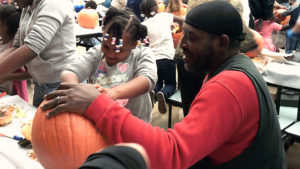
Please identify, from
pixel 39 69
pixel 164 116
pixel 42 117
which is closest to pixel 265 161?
pixel 42 117

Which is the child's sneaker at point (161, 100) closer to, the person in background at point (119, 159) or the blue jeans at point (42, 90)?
the blue jeans at point (42, 90)

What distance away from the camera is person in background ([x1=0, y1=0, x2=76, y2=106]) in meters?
1.82

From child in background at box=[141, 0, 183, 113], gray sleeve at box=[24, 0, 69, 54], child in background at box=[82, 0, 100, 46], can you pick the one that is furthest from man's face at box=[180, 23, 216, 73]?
child in background at box=[82, 0, 100, 46]

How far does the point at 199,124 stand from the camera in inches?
36.3

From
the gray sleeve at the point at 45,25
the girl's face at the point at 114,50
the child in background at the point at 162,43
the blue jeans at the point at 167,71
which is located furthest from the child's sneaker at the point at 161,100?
the girl's face at the point at 114,50

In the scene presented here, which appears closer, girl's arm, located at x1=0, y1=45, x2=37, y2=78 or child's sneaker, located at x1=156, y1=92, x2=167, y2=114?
girl's arm, located at x1=0, y1=45, x2=37, y2=78

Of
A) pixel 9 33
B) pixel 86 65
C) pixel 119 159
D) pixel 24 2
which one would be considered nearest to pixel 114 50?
pixel 86 65

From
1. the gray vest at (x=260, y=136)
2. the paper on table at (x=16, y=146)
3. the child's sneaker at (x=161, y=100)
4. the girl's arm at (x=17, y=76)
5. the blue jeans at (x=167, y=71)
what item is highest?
the gray vest at (x=260, y=136)

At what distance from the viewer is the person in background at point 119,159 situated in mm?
503

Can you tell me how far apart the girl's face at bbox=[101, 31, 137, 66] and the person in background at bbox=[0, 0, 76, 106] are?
514mm

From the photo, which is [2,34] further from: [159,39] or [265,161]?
[265,161]

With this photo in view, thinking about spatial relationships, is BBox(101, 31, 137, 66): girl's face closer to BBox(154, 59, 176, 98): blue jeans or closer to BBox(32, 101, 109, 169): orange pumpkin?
BBox(32, 101, 109, 169): orange pumpkin

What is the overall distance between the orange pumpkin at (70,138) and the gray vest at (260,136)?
40 centimetres

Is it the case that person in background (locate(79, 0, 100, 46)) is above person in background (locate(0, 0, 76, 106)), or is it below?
below
